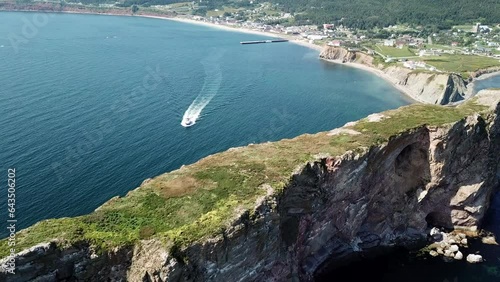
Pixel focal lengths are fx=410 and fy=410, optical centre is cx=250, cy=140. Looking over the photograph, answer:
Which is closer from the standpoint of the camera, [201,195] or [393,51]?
[201,195]

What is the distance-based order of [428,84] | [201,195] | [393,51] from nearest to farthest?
[201,195], [428,84], [393,51]

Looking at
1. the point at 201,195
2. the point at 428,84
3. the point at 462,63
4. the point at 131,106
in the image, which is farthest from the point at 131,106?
the point at 462,63

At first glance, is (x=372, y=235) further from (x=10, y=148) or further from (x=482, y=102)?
(x=10, y=148)

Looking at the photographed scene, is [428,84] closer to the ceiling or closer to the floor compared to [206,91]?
closer to the ceiling

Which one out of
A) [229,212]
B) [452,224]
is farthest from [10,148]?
[452,224]

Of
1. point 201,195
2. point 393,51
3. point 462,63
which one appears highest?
point 201,195

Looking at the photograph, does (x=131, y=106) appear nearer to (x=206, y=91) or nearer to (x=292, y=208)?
(x=206, y=91)

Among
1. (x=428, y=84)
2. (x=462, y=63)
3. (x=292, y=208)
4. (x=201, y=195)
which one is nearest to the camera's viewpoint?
(x=201, y=195)

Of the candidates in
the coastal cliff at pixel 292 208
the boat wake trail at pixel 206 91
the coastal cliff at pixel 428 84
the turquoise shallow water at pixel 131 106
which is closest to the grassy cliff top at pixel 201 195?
the coastal cliff at pixel 292 208
